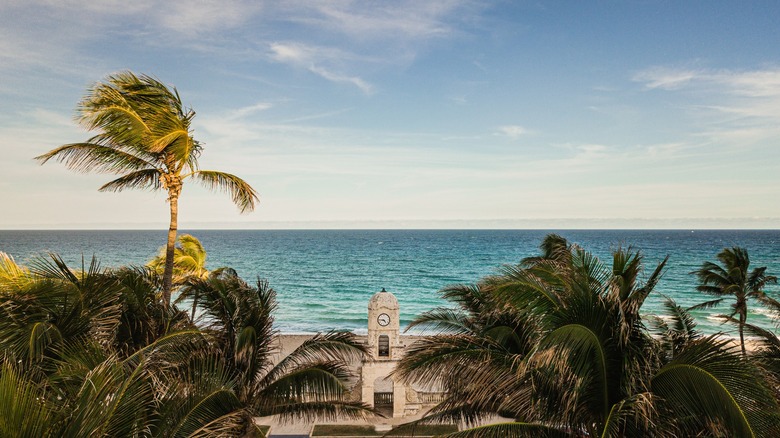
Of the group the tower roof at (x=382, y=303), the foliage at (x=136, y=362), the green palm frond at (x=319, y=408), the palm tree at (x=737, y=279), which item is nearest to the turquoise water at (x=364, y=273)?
the palm tree at (x=737, y=279)

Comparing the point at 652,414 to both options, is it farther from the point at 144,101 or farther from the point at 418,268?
the point at 418,268

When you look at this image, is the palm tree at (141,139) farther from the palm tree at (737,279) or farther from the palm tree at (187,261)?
the palm tree at (737,279)

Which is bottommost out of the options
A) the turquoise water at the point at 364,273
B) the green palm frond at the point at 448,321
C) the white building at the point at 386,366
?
the turquoise water at the point at 364,273

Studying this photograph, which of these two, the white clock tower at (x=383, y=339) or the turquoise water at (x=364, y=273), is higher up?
the white clock tower at (x=383, y=339)

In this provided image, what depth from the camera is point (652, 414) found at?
18.0ft

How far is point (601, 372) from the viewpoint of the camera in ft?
18.4

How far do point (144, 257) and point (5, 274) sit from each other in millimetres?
109393

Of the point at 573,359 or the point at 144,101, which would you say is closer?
the point at 573,359

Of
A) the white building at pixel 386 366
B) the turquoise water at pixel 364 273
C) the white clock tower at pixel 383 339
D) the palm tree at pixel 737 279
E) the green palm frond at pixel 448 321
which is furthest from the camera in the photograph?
the turquoise water at pixel 364 273

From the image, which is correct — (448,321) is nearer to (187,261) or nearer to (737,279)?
(187,261)

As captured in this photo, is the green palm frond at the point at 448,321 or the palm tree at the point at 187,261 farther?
the palm tree at the point at 187,261

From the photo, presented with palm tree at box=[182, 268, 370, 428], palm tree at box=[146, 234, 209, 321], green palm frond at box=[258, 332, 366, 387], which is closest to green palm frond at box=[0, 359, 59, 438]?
palm tree at box=[182, 268, 370, 428]

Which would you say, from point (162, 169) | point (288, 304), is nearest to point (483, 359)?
point (162, 169)

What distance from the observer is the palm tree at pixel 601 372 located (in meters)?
4.99
